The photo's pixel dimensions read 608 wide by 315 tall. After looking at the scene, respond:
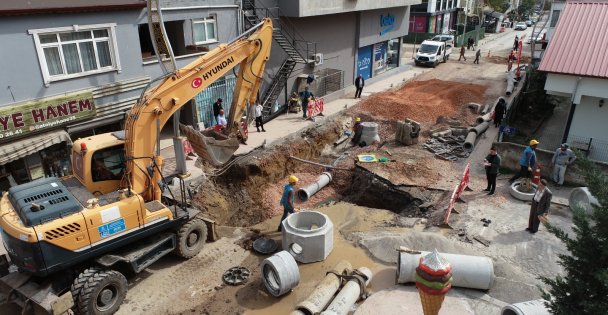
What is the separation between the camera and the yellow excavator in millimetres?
8453

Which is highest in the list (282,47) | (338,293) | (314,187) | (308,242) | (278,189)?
(282,47)

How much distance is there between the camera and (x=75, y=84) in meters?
14.5

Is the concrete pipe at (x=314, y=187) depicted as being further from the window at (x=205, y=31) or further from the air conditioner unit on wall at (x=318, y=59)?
the air conditioner unit on wall at (x=318, y=59)

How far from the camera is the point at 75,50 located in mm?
14422

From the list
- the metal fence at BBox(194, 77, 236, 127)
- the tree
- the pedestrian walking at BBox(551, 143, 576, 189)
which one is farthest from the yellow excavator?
the pedestrian walking at BBox(551, 143, 576, 189)

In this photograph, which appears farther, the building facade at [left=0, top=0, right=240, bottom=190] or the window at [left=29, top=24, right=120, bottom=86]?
the window at [left=29, top=24, right=120, bottom=86]

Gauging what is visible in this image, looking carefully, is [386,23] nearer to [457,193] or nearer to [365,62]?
[365,62]

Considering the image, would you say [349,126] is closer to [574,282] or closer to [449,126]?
[449,126]

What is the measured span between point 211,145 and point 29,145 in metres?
6.23

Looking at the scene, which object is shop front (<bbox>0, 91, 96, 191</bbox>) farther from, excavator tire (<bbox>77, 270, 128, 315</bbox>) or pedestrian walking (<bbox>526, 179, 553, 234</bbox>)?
pedestrian walking (<bbox>526, 179, 553, 234</bbox>)

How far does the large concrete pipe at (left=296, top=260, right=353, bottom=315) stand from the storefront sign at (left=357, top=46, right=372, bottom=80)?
22.2m

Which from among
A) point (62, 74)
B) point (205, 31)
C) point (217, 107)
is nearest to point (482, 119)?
point (217, 107)

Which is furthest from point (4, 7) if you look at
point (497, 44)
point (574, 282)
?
point (497, 44)

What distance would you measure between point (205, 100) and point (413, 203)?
10397 millimetres
